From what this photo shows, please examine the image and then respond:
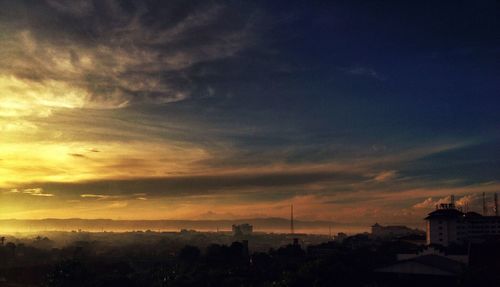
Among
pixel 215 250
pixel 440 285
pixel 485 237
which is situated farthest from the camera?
pixel 485 237

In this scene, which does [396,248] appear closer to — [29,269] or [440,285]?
[440,285]

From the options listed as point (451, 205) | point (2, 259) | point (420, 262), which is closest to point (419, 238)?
point (451, 205)

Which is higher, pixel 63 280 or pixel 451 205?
pixel 451 205

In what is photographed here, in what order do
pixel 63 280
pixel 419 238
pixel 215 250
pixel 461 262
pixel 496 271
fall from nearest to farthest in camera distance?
pixel 496 271
pixel 63 280
pixel 461 262
pixel 215 250
pixel 419 238

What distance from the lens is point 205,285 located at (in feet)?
219

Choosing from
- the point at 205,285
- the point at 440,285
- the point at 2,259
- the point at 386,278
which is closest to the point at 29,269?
the point at 2,259

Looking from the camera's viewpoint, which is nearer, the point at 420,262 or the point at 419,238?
the point at 420,262

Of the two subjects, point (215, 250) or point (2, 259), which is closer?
point (215, 250)

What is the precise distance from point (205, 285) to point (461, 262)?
42.4 metres

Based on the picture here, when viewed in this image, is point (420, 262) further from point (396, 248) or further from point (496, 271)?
point (396, 248)

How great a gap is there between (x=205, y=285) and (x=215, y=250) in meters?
50.0

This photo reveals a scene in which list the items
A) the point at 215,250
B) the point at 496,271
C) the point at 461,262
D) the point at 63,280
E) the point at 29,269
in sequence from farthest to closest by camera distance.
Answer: the point at 215,250 < the point at 29,269 < the point at 461,262 < the point at 63,280 < the point at 496,271

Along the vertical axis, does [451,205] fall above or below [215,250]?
above

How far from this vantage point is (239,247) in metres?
121
